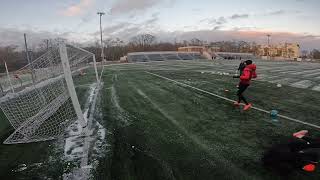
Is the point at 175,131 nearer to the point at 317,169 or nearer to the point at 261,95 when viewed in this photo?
the point at 317,169

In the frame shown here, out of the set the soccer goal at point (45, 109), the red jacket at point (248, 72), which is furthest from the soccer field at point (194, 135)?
the soccer goal at point (45, 109)

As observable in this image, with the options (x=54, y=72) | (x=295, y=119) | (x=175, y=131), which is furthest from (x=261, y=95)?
(x=54, y=72)

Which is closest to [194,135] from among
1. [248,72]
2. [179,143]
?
[179,143]

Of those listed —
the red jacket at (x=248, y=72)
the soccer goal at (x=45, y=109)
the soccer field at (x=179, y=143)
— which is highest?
the red jacket at (x=248, y=72)

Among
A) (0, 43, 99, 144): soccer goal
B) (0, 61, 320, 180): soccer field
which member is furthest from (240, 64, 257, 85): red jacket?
(0, 43, 99, 144): soccer goal

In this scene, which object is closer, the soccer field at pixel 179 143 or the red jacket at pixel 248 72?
the soccer field at pixel 179 143

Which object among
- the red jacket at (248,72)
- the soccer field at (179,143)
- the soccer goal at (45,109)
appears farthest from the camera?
the red jacket at (248,72)

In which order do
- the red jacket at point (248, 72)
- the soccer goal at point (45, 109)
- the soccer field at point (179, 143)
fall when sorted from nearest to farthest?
the soccer field at point (179, 143) < the soccer goal at point (45, 109) < the red jacket at point (248, 72)

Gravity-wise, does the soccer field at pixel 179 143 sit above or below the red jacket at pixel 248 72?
below

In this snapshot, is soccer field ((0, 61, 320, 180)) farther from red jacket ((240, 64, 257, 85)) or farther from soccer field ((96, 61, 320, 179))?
red jacket ((240, 64, 257, 85))

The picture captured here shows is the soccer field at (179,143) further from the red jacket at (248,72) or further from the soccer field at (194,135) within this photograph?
Answer: the red jacket at (248,72)

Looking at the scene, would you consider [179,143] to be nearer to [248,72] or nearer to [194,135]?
[194,135]

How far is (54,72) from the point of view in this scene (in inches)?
384

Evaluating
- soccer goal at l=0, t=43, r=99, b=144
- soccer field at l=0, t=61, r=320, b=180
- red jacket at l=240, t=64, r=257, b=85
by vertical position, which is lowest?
soccer field at l=0, t=61, r=320, b=180
